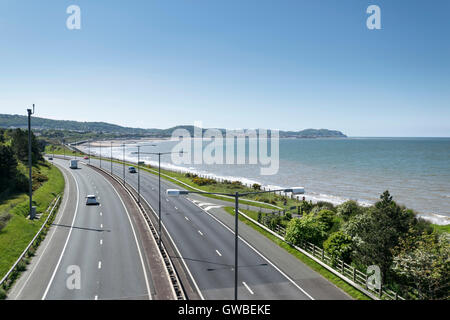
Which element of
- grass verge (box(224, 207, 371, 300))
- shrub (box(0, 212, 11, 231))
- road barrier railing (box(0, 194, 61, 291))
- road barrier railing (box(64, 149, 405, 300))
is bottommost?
grass verge (box(224, 207, 371, 300))

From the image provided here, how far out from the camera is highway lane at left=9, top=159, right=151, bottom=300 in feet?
68.5

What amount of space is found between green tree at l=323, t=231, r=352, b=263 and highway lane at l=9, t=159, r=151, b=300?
16123 mm

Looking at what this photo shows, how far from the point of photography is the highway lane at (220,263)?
2178 centimetres

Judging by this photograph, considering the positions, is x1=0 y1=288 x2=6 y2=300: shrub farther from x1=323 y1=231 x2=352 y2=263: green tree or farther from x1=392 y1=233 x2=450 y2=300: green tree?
x1=392 y1=233 x2=450 y2=300: green tree

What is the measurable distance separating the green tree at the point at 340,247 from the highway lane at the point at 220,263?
5579mm

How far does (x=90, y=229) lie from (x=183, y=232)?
34.6 feet

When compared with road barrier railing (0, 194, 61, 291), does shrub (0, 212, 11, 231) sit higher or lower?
higher

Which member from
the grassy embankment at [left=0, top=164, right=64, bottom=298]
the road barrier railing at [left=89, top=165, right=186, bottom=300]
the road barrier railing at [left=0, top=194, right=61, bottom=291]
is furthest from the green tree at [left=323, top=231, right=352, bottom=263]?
the grassy embankment at [left=0, top=164, right=64, bottom=298]

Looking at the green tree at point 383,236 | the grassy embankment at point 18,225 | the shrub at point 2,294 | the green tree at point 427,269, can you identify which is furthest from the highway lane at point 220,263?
the grassy embankment at point 18,225

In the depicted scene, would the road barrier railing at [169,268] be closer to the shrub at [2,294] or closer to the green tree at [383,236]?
the shrub at [2,294]

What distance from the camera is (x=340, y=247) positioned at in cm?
2738

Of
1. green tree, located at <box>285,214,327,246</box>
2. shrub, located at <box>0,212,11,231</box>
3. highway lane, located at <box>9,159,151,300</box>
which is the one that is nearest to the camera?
highway lane, located at <box>9,159,151,300</box>

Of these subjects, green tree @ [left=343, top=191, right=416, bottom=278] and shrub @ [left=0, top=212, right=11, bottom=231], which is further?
shrub @ [left=0, top=212, right=11, bottom=231]
